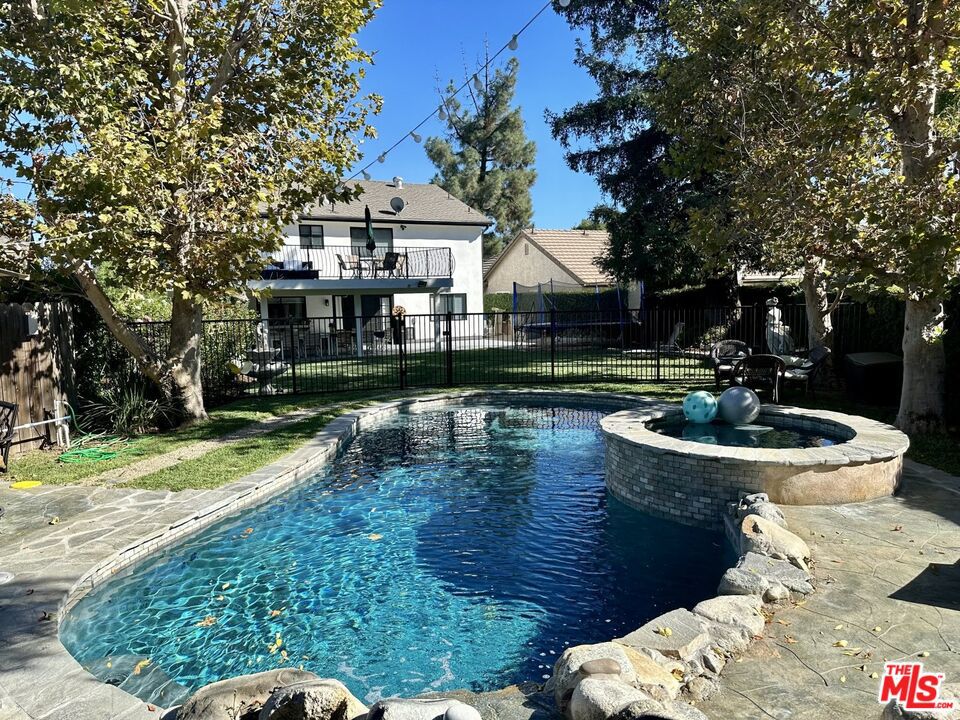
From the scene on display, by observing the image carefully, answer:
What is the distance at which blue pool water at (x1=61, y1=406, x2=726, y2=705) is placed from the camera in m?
4.21

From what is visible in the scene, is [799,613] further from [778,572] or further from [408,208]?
[408,208]

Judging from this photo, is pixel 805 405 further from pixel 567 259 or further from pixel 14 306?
pixel 567 259

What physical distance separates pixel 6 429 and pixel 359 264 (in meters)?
16.8

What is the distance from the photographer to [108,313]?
9828mm

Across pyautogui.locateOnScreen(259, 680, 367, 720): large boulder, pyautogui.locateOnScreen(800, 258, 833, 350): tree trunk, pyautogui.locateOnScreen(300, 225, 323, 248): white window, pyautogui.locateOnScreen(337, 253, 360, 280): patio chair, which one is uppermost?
pyautogui.locateOnScreen(300, 225, 323, 248): white window

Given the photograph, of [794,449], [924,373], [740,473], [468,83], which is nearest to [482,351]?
[468,83]

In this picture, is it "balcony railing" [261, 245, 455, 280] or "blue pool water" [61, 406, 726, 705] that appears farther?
"balcony railing" [261, 245, 455, 280]

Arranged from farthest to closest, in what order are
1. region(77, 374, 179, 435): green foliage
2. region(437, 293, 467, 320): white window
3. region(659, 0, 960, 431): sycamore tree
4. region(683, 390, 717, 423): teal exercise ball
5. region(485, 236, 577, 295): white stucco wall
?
region(485, 236, 577, 295): white stucco wall, region(437, 293, 467, 320): white window, region(77, 374, 179, 435): green foliage, region(683, 390, 717, 423): teal exercise ball, region(659, 0, 960, 431): sycamore tree

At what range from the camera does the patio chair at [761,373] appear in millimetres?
10578

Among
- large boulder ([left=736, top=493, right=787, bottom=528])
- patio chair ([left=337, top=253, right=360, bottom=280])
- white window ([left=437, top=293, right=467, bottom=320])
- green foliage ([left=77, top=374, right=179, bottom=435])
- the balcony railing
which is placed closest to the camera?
large boulder ([left=736, top=493, right=787, bottom=528])

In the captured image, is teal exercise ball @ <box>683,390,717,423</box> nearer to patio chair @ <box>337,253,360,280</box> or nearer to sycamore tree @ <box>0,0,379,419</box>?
sycamore tree @ <box>0,0,379,419</box>

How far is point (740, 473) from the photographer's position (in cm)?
609

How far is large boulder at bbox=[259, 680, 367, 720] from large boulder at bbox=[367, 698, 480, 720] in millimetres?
147

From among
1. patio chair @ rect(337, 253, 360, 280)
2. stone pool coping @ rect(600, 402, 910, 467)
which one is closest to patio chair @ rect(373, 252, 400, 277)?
patio chair @ rect(337, 253, 360, 280)
